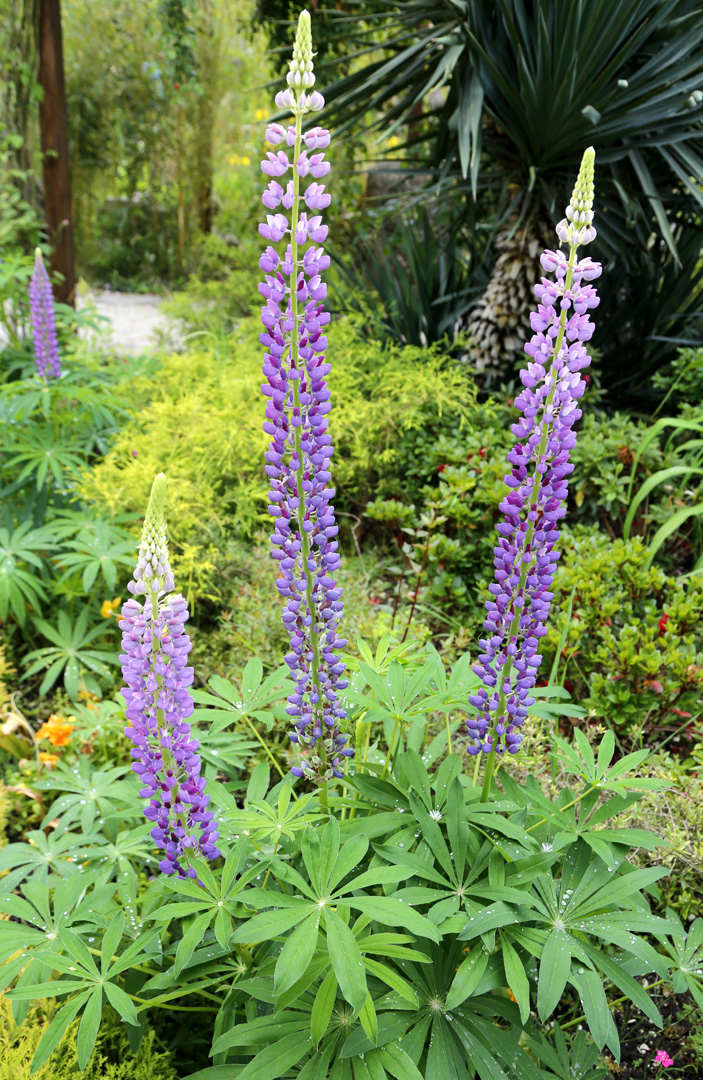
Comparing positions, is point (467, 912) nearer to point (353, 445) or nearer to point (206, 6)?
point (353, 445)

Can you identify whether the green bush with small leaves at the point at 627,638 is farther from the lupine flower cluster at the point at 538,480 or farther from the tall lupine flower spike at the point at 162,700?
the tall lupine flower spike at the point at 162,700

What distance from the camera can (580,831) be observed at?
1491 mm

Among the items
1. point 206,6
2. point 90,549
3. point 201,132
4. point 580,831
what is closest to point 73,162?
point 201,132

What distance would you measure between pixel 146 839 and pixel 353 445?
2.32 metres

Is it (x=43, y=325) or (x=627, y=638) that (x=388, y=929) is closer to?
(x=627, y=638)

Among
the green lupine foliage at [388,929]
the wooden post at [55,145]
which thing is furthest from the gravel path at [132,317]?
the green lupine foliage at [388,929]

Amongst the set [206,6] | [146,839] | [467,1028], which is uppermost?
[206,6]

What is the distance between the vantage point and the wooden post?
17.7 ft

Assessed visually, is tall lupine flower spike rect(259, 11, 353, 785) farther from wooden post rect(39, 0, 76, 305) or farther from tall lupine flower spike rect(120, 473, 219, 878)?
wooden post rect(39, 0, 76, 305)

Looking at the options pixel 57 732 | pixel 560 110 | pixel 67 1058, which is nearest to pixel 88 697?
pixel 57 732

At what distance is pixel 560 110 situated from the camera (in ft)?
11.8

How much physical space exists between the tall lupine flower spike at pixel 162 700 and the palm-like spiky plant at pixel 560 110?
120 inches

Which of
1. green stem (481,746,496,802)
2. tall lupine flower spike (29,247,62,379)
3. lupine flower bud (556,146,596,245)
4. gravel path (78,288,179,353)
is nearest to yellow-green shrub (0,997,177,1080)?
green stem (481,746,496,802)

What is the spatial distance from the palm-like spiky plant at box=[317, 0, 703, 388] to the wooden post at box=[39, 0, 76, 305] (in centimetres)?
244
